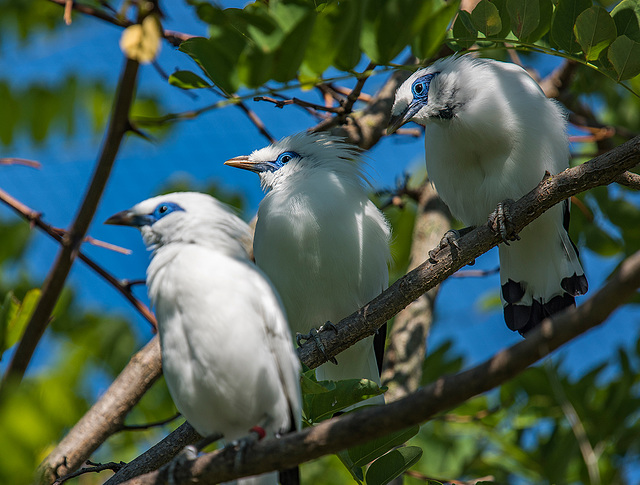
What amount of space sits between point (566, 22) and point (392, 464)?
215 centimetres

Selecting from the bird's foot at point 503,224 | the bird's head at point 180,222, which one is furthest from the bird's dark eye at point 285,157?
the bird's foot at point 503,224

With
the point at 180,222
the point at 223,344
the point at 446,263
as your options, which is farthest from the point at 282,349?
the point at 446,263

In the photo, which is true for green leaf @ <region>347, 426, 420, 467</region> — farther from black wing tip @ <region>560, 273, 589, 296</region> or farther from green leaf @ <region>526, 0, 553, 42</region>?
green leaf @ <region>526, 0, 553, 42</region>

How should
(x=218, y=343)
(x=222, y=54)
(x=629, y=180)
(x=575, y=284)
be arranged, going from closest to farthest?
1. (x=218, y=343)
2. (x=222, y=54)
3. (x=629, y=180)
4. (x=575, y=284)

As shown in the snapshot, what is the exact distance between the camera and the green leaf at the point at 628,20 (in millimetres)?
3107

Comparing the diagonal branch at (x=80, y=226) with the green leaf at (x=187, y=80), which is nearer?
the diagonal branch at (x=80, y=226)

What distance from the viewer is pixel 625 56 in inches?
117

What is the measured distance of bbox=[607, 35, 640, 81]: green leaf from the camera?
2.94m

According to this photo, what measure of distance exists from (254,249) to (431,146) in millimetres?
1237

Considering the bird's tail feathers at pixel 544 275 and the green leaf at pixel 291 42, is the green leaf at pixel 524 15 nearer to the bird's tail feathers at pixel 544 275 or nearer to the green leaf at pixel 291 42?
the green leaf at pixel 291 42

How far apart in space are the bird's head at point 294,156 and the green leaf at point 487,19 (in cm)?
147

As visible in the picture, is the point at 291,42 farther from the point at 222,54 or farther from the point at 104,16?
the point at 104,16

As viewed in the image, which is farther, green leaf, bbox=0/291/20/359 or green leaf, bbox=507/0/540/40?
green leaf, bbox=0/291/20/359

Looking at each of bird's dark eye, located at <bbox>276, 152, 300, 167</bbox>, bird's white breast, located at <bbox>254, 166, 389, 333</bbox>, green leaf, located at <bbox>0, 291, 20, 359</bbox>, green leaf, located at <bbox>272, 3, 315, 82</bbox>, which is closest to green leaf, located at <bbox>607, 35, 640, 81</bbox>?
green leaf, located at <bbox>272, 3, 315, 82</bbox>
